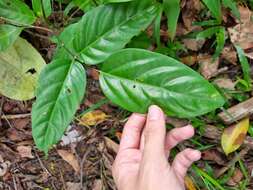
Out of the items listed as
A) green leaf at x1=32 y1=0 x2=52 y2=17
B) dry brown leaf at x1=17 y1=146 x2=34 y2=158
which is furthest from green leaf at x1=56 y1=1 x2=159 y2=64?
dry brown leaf at x1=17 y1=146 x2=34 y2=158

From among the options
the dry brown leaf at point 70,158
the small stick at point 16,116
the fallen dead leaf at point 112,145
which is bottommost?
the dry brown leaf at point 70,158

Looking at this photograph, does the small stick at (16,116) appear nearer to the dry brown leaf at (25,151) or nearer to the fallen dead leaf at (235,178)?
the dry brown leaf at (25,151)

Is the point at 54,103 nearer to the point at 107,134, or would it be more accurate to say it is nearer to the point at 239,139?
the point at 107,134

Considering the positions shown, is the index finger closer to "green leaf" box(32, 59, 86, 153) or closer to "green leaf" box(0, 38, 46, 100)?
"green leaf" box(32, 59, 86, 153)

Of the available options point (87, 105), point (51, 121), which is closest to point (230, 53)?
point (87, 105)

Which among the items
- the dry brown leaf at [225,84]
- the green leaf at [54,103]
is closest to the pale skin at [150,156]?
the green leaf at [54,103]

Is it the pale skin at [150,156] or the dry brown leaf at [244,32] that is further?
the dry brown leaf at [244,32]
